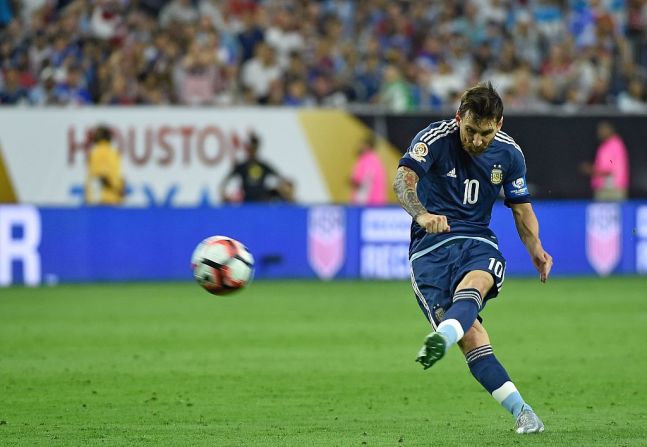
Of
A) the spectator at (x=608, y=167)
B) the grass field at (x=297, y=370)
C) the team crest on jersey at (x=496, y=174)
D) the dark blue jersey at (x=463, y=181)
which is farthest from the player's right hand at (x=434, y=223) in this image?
the spectator at (x=608, y=167)

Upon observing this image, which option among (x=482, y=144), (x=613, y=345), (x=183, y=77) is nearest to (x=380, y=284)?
(x=183, y=77)

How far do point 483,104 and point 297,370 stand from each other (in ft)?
13.9

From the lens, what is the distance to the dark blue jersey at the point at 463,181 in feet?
25.8

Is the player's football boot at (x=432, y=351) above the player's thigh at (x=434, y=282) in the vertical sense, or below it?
below

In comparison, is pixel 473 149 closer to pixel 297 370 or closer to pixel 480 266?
pixel 480 266

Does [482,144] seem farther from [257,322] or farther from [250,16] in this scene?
[250,16]

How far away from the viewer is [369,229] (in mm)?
20828

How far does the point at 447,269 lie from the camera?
25.5 feet

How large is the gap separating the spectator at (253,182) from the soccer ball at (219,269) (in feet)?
40.3

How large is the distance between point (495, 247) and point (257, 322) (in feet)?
24.3

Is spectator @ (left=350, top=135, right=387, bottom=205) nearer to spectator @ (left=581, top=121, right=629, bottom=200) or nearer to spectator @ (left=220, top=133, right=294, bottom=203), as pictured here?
spectator @ (left=220, top=133, right=294, bottom=203)

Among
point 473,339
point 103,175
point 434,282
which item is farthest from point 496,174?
point 103,175

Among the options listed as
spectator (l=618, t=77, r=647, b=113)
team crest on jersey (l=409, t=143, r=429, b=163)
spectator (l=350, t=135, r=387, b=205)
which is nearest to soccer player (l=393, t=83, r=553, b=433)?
team crest on jersey (l=409, t=143, r=429, b=163)

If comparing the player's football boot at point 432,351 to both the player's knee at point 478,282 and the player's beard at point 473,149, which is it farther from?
the player's beard at point 473,149
